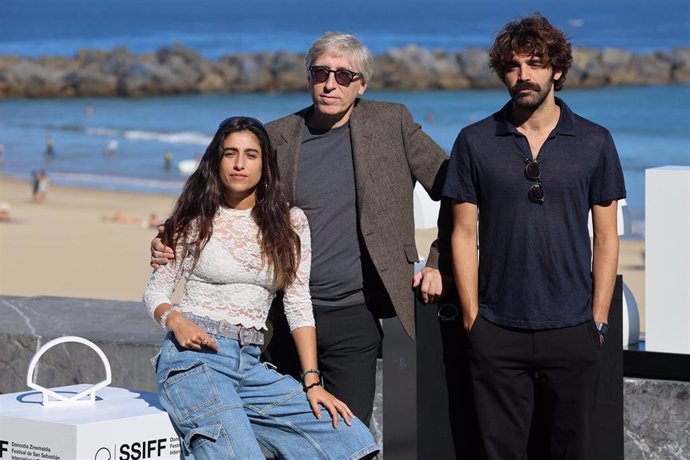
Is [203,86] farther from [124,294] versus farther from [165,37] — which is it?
[124,294]

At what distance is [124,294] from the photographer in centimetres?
1366

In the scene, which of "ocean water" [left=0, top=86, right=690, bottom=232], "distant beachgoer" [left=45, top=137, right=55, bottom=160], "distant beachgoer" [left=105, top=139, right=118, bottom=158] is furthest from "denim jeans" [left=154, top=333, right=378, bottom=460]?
"distant beachgoer" [left=105, top=139, right=118, bottom=158]

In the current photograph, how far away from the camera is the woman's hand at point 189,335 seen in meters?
3.27

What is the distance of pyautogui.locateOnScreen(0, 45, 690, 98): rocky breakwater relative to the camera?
41750 millimetres

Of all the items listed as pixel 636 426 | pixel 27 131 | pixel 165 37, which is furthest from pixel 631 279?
pixel 165 37

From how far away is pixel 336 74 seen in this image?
353cm

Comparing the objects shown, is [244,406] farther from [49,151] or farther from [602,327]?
[49,151]

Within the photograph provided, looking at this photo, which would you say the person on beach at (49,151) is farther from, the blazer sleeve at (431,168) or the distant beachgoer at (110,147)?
the blazer sleeve at (431,168)

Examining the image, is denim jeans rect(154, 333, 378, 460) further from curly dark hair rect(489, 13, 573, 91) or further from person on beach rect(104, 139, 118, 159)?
person on beach rect(104, 139, 118, 159)

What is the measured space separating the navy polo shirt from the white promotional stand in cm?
99

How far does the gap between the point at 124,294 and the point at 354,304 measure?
10.4 m

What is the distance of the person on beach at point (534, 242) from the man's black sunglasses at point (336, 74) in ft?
1.28

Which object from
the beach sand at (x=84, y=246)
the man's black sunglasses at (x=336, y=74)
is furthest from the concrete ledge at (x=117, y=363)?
the beach sand at (x=84, y=246)

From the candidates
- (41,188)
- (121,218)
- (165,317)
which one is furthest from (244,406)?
(41,188)
